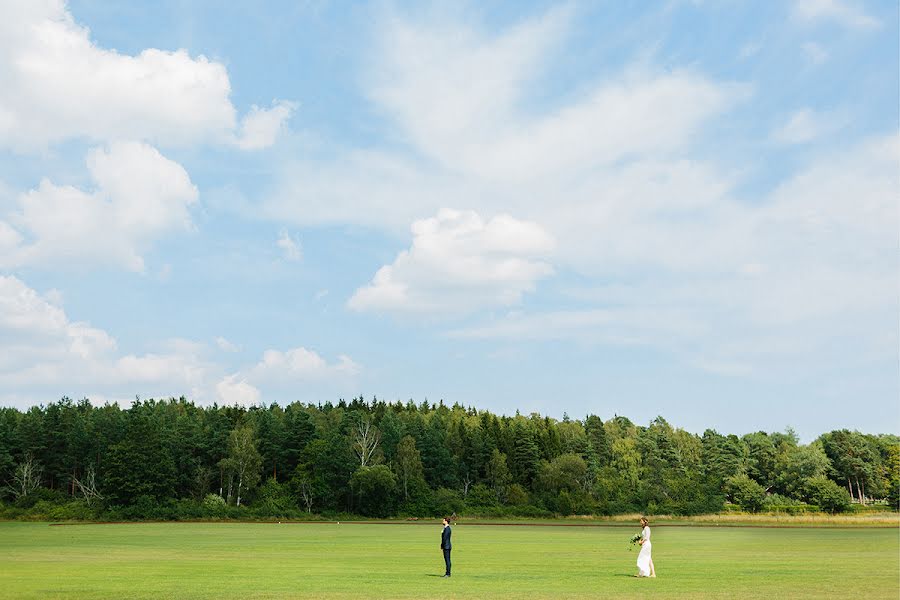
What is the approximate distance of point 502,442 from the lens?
14875 cm

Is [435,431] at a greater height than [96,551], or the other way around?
[435,431]

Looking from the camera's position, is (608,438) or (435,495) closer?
(435,495)

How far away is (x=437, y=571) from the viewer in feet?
111

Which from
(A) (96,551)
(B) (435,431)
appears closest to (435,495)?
(B) (435,431)

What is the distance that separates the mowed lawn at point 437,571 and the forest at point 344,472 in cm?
6357

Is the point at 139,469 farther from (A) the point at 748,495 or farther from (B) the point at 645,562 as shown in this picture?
(B) the point at 645,562

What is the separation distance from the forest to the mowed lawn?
63570mm

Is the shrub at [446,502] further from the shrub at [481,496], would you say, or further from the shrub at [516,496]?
the shrub at [516,496]

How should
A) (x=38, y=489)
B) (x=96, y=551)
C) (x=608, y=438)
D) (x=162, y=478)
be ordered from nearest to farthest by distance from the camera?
(x=96, y=551) → (x=162, y=478) → (x=38, y=489) → (x=608, y=438)

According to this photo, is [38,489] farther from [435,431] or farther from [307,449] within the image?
[435,431]

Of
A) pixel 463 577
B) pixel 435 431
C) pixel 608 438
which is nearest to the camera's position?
pixel 463 577

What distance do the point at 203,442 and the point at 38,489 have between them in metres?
26.6

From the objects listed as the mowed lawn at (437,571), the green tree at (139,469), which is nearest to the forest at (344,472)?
the green tree at (139,469)

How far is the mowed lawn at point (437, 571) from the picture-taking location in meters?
26.2
